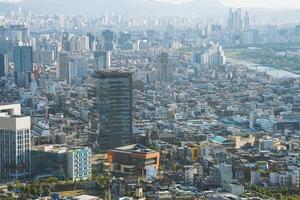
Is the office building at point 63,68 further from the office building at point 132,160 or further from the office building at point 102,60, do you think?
the office building at point 132,160

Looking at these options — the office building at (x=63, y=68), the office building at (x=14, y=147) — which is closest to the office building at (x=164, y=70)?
the office building at (x=63, y=68)

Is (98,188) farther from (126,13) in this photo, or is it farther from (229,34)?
(126,13)

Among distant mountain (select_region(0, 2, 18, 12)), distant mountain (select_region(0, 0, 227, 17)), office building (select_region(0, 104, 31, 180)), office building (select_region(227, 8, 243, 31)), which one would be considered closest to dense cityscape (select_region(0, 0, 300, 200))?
office building (select_region(0, 104, 31, 180))

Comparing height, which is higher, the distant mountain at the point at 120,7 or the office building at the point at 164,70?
the distant mountain at the point at 120,7

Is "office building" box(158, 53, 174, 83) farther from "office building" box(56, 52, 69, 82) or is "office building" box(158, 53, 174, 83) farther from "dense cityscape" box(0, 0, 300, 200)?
"office building" box(56, 52, 69, 82)

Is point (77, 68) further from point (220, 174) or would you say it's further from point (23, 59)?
point (220, 174)

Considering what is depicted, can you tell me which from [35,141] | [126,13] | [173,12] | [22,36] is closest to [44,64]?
[22,36]
